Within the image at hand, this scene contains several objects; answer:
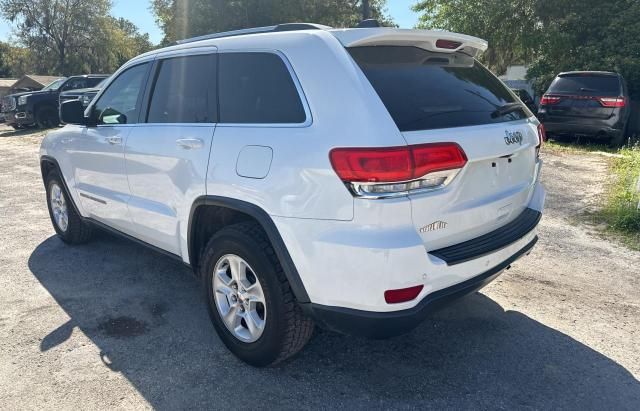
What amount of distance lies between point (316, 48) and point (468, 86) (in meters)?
0.96

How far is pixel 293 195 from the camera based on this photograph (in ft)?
8.21

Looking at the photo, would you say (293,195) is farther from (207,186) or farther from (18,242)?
(18,242)

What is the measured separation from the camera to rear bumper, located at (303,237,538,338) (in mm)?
2410

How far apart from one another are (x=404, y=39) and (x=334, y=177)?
3.05 feet

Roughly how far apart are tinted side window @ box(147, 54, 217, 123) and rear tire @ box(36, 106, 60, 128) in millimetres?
16819

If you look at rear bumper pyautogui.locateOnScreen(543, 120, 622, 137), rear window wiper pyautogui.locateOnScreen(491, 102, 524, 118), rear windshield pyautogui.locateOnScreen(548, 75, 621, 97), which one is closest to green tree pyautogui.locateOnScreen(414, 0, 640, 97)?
rear windshield pyautogui.locateOnScreen(548, 75, 621, 97)

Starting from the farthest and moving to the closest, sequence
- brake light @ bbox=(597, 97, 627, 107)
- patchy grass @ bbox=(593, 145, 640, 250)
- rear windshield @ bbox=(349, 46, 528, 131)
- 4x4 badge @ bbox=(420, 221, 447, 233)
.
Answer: brake light @ bbox=(597, 97, 627, 107), patchy grass @ bbox=(593, 145, 640, 250), rear windshield @ bbox=(349, 46, 528, 131), 4x4 badge @ bbox=(420, 221, 447, 233)

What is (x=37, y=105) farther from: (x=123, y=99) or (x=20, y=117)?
(x=123, y=99)

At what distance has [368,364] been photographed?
3012mm

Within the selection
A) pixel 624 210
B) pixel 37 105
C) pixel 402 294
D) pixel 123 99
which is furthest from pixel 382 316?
pixel 37 105

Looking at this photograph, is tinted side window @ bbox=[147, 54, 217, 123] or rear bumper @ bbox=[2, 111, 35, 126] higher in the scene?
tinted side window @ bbox=[147, 54, 217, 123]

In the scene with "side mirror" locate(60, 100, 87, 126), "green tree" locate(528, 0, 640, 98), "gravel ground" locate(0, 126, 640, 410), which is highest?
"green tree" locate(528, 0, 640, 98)

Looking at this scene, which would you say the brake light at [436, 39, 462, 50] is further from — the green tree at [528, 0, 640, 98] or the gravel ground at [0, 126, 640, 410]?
the green tree at [528, 0, 640, 98]

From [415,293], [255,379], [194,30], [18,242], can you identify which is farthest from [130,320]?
[194,30]
